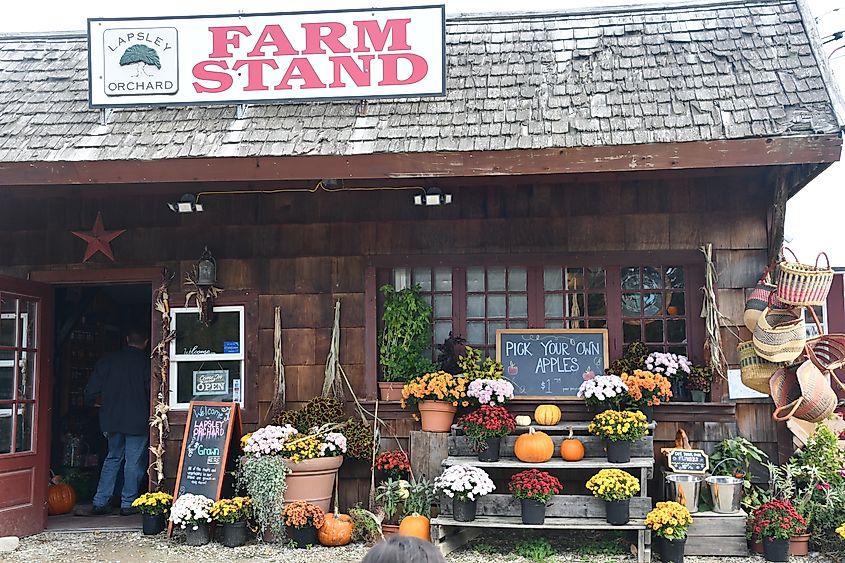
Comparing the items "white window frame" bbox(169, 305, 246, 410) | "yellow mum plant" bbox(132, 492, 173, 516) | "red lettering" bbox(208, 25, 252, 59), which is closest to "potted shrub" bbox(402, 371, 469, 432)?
"white window frame" bbox(169, 305, 246, 410)

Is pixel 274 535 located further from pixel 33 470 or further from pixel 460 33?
pixel 460 33

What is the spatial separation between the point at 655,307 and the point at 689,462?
142 cm

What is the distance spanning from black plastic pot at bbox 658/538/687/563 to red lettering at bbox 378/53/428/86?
3.84 meters

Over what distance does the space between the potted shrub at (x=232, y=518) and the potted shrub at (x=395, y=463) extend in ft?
→ 3.60

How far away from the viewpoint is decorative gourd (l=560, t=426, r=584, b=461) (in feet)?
22.0

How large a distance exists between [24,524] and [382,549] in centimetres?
650

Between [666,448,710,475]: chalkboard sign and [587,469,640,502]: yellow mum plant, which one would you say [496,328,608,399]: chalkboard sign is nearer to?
[666,448,710,475]: chalkboard sign

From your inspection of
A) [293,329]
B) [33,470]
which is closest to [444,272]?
[293,329]

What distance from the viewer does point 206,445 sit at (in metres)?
7.34

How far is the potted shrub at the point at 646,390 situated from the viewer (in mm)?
6883

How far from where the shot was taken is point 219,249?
783cm

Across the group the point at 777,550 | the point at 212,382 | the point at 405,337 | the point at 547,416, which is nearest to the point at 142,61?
the point at 212,382

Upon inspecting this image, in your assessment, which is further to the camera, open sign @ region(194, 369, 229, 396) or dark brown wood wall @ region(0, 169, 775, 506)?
open sign @ region(194, 369, 229, 396)

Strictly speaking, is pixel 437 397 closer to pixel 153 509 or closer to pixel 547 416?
pixel 547 416
